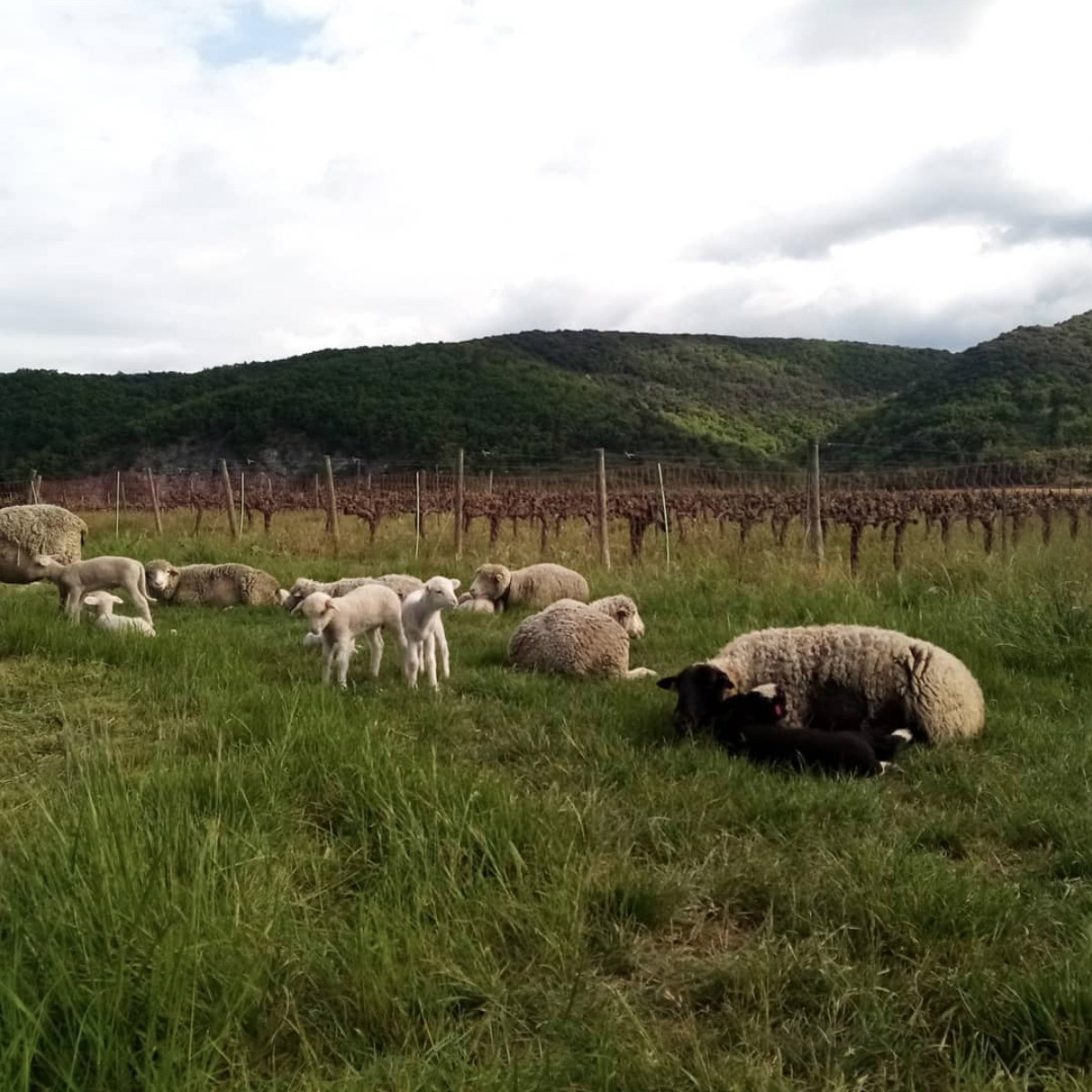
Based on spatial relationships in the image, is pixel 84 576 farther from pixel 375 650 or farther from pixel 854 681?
pixel 854 681

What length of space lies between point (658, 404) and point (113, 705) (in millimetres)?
73397

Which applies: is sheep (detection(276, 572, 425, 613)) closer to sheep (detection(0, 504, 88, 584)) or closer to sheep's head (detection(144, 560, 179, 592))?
sheep's head (detection(144, 560, 179, 592))

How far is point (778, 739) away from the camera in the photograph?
541cm

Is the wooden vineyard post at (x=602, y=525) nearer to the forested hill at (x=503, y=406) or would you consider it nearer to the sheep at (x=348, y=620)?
the sheep at (x=348, y=620)

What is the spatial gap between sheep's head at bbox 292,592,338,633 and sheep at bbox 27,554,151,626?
3610 mm

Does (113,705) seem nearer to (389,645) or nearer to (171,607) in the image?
(389,645)

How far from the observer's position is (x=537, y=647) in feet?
26.1

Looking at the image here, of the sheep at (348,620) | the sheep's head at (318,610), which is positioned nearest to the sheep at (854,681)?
the sheep at (348,620)

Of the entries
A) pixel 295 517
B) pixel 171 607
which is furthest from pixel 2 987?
pixel 295 517

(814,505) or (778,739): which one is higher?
(814,505)

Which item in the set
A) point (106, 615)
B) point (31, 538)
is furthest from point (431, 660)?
point (31, 538)

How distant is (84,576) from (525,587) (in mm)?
4759

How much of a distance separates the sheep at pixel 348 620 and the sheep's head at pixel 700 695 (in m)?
2.12

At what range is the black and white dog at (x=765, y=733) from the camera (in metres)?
5.23
